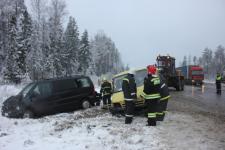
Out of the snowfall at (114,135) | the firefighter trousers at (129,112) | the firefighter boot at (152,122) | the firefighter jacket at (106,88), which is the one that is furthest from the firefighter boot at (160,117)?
the firefighter jacket at (106,88)

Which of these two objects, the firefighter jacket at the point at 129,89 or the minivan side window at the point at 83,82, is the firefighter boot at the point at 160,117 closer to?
the firefighter jacket at the point at 129,89

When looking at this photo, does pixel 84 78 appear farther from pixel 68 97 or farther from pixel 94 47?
pixel 94 47

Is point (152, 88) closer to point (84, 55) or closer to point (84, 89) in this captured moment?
point (84, 89)

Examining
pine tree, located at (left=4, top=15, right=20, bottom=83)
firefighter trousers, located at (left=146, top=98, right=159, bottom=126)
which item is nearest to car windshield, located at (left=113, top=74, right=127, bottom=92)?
firefighter trousers, located at (left=146, top=98, right=159, bottom=126)

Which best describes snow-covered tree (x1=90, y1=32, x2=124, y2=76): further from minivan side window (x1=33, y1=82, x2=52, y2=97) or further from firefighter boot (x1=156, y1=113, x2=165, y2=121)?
firefighter boot (x1=156, y1=113, x2=165, y2=121)

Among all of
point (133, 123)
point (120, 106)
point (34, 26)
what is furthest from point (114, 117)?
point (34, 26)

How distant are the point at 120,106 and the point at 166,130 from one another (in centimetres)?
418

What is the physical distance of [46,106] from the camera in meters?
16.8

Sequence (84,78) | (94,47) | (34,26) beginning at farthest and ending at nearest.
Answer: (94,47)
(34,26)
(84,78)

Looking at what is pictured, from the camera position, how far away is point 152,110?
1122 cm

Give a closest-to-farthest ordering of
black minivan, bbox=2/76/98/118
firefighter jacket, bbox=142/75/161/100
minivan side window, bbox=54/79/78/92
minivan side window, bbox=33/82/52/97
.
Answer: firefighter jacket, bbox=142/75/161/100 → black minivan, bbox=2/76/98/118 → minivan side window, bbox=33/82/52/97 → minivan side window, bbox=54/79/78/92

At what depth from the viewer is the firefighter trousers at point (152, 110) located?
36.5 feet

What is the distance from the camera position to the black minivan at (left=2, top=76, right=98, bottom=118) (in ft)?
53.7

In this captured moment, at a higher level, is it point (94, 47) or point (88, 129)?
point (94, 47)
